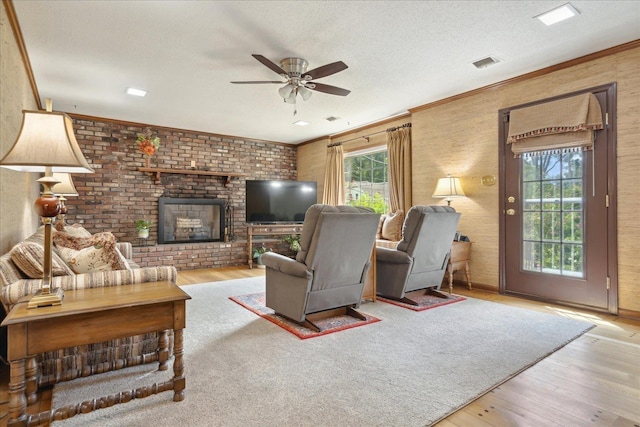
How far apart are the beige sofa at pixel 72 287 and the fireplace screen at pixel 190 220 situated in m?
4.10

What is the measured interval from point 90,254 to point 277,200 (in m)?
4.66

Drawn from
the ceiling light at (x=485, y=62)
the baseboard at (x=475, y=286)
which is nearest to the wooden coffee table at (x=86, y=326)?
the ceiling light at (x=485, y=62)

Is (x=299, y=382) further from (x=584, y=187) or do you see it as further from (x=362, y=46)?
(x=584, y=187)

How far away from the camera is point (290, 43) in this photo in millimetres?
3164

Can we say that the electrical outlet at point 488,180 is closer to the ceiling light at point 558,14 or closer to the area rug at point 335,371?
the area rug at point 335,371

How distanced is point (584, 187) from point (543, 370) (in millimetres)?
2251

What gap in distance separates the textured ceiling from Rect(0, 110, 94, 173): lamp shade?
59.8 inches

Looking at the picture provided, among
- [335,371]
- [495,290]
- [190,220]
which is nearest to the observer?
[335,371]

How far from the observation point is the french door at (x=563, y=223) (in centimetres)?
338

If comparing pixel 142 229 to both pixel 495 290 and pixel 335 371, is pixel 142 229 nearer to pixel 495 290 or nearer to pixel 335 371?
pixel 335 371

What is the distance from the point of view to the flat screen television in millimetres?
6621

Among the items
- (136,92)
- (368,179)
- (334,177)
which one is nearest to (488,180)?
(368,179)

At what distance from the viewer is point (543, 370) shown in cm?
219

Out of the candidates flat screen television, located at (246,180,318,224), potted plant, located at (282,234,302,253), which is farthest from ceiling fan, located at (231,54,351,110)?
potted plant, located at (282,234,302,253)
